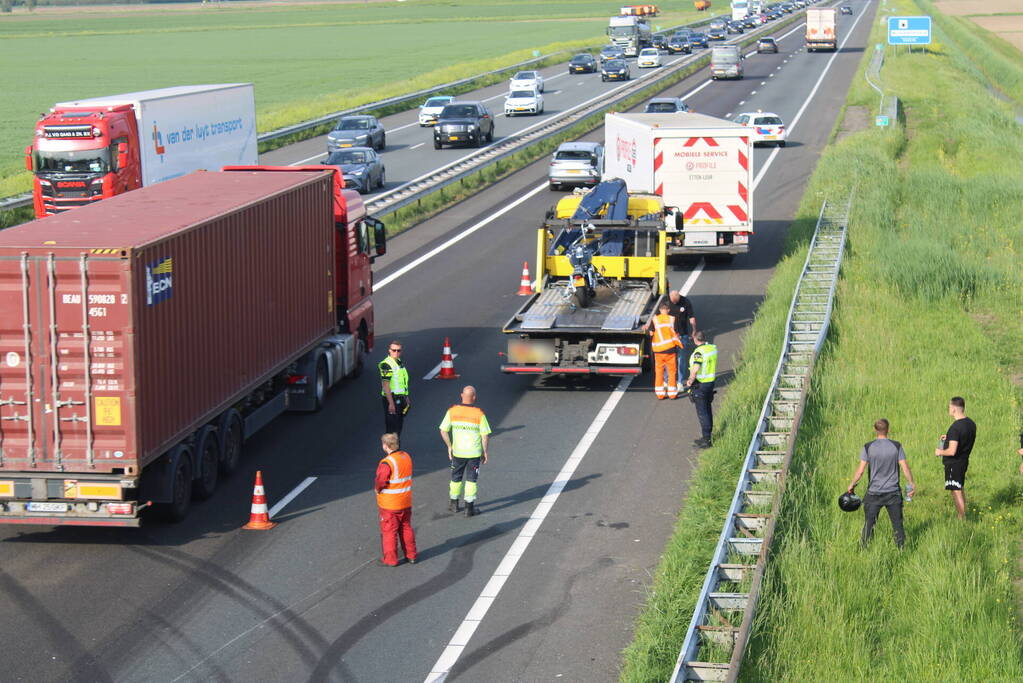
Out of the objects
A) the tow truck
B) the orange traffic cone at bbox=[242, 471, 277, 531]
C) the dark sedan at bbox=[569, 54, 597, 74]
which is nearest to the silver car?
the tow truck

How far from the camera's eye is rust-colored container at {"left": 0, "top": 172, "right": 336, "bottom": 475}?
14125 mm

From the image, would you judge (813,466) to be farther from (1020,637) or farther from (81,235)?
(81,235)

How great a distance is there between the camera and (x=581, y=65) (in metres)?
91.5

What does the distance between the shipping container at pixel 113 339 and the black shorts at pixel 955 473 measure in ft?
26.3

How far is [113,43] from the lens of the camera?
5394 inches

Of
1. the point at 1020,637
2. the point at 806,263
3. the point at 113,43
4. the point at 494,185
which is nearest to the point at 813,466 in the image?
the point at 1020,637

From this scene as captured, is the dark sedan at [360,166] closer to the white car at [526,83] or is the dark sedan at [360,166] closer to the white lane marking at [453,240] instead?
the white lane marking at [453,240]

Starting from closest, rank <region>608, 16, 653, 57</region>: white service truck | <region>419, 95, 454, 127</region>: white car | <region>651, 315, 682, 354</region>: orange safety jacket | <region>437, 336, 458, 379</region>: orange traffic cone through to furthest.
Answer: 1. <region>651, 315, 682, 354</region>: orange safety jacket
2. <region>437, 336, 458, 379</region>: orange traffic cone
3. <region>419, 95, 454, 127</region>: white car
4. <region>608, 16, 653, 57</region>: white service truck

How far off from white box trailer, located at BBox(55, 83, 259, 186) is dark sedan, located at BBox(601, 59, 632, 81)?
139 ft

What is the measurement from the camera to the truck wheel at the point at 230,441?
16.8m

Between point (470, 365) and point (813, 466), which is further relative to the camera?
point (470, 365)

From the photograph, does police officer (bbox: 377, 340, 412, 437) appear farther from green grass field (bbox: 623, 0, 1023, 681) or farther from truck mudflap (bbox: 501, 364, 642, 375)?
green grass field (bbox: 623, 0, 1023, 681)

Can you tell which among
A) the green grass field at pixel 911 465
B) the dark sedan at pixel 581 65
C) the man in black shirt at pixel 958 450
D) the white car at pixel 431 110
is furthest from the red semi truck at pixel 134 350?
the dark sedan at pixel 581 65

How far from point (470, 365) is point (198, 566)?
938 centimetres
